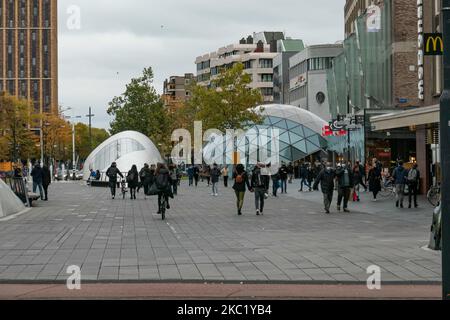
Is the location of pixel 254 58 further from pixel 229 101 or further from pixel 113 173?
pixel 113 173

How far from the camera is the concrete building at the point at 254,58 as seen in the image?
152500 mm

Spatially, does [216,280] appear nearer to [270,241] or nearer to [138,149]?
[270,241]

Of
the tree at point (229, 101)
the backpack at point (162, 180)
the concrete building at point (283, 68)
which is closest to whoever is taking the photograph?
the backpack at point (162, 180)

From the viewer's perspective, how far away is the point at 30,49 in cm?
17938

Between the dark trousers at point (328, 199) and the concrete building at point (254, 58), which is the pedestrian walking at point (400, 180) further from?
the concrete building at point (254, 58)

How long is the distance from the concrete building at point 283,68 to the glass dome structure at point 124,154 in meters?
57.3

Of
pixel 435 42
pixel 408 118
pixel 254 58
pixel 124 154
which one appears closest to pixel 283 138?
pixel 124 154

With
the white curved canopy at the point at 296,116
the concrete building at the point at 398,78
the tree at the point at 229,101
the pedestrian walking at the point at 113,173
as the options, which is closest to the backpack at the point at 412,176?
the concrete building at the point at 398,78

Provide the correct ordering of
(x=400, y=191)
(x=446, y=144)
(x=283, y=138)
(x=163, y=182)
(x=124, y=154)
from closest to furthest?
1. (x=446, y=144)
2. (x=163, y=182)
3. (x=400, y=191)
4. (x=124, y=154)
5. (x=283, y=138)

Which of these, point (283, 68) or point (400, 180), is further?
point (283, 68)

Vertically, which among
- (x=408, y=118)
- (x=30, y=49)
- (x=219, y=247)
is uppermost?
(x=30, y=49)

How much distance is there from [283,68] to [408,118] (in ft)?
341

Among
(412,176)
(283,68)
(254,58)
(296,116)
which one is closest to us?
(412,176)
